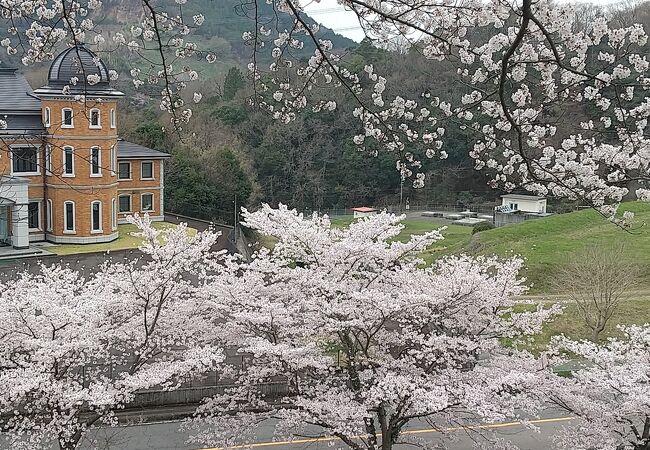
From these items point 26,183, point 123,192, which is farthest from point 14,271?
point 123,192

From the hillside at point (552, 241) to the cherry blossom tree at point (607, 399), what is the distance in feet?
32.3

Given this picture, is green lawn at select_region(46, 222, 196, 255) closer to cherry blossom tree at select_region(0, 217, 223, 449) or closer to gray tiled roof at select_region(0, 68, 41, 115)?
gray tiled roof at select_region(0, 68, 41, 115)

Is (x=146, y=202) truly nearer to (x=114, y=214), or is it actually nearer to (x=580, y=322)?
(x=114, y=214)

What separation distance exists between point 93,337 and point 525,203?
2871 cm

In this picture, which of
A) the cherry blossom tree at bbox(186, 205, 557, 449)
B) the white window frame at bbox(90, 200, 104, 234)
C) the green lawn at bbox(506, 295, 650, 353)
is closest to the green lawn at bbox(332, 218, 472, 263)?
the green lawn at bbox(506, 295, 650, 353)

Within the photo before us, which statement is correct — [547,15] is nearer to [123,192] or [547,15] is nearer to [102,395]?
[102,395]

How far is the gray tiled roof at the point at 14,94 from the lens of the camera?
70.3 feet

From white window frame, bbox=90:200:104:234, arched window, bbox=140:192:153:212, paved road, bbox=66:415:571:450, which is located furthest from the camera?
arched window, bbox=140:192:153:212

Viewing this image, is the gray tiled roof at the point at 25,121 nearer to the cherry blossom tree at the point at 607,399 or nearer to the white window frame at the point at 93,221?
the white window frame at the point at 93,221

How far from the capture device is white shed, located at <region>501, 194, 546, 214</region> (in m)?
33.3

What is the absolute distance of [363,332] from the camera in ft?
30.6

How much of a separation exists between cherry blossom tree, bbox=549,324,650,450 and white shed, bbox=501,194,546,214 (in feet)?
80.7

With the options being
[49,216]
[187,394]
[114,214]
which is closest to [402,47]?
[187,394]

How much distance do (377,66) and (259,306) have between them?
99.6ft
